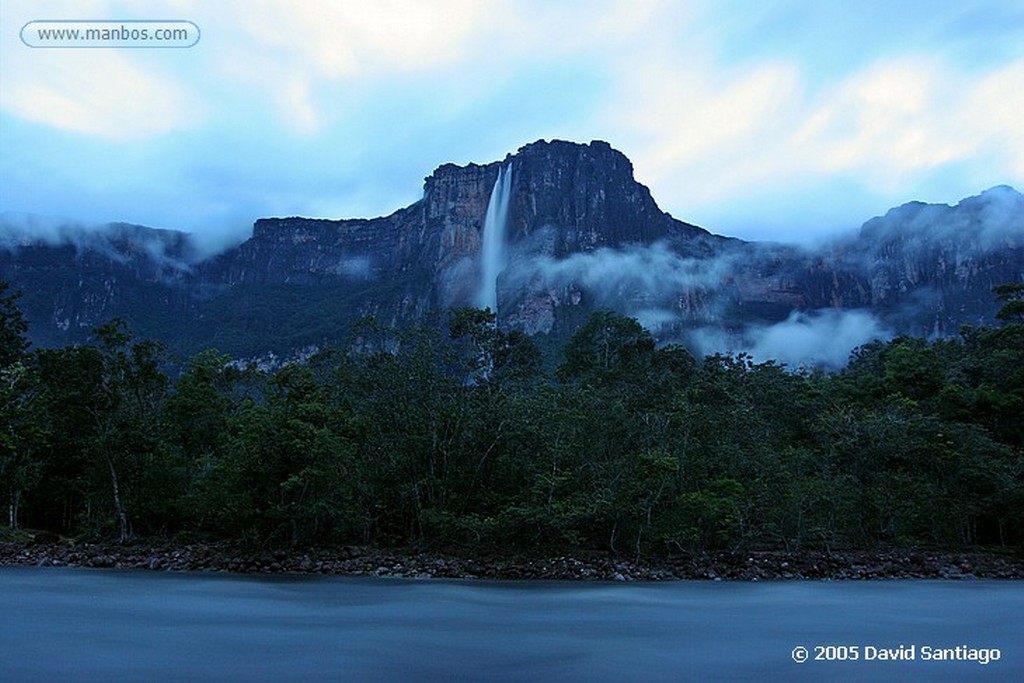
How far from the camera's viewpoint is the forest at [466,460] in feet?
89.6

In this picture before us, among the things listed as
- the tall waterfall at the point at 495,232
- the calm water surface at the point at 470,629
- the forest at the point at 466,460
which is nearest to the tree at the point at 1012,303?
the forest at the point at 466,460

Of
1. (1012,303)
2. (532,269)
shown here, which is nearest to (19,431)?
(1012,303)

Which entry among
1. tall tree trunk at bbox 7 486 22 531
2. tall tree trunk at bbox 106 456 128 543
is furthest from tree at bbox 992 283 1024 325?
tall tree trunk at bbox 7 486 22 531

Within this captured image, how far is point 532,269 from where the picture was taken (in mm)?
122375

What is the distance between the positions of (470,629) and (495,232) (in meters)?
120

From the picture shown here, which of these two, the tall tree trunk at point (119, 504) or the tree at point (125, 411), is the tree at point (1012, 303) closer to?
the tree at point (125, 411)

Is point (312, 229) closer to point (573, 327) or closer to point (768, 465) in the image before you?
point (573, 327)

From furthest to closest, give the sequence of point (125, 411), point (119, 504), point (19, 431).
Result: 1. point (125, 411)
2. point (119, 504)
3. point (19, 431)

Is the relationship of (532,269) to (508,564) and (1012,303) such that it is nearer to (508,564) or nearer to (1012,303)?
(1012,303)

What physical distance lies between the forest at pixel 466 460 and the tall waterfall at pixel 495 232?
296ft

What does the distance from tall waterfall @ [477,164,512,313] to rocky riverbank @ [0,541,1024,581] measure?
101 meters

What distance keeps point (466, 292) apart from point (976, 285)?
89691 mm

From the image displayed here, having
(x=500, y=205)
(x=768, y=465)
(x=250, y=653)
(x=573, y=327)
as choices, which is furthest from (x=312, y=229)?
(x=250, y=653)

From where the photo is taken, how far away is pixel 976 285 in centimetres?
14150
